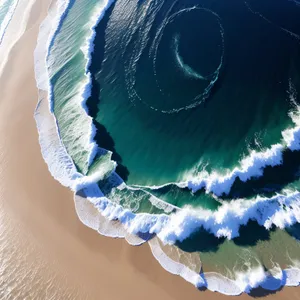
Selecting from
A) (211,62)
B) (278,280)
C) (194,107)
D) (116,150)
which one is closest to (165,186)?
(116,150)

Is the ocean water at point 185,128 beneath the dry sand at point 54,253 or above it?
above

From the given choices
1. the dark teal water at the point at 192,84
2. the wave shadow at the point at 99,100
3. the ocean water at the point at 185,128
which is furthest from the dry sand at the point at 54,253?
the dark teal water at the point at 192,84

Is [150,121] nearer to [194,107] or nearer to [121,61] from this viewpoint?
[194,107]

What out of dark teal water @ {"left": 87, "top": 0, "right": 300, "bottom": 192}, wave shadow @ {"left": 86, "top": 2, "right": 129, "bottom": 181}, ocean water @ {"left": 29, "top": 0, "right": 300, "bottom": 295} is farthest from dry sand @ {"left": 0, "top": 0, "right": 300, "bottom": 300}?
dark teal water @ {"left": 87, "top": 0, "right": 300, "bottom": 192}

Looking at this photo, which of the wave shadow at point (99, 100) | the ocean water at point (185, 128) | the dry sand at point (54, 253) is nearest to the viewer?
the dry sand at point (54, 253)

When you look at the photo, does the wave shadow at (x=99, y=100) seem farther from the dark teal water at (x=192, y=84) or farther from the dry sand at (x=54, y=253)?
the dry sand at (x=54, y=253)

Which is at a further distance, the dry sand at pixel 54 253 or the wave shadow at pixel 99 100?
the wave shadow at pixel 99 100

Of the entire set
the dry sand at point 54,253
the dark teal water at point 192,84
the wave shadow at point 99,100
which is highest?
the dark teal water at point 192,84
